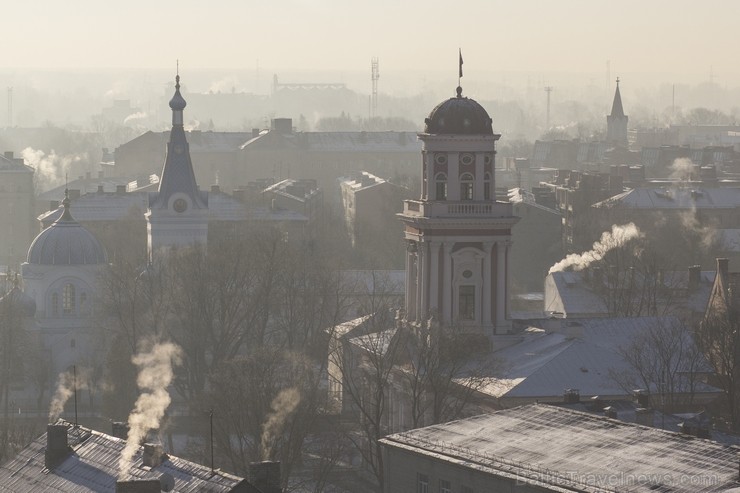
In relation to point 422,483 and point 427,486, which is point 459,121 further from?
point 427,486

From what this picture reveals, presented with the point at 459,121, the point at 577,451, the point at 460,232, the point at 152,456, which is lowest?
the point at 577,451

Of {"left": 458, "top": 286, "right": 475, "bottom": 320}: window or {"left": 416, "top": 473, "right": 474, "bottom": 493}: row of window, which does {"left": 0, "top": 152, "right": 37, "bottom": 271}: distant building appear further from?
{"left": 416, "top": 473, "right": 474, "bottom": 493}: row of window

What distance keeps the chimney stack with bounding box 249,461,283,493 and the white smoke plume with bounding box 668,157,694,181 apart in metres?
123

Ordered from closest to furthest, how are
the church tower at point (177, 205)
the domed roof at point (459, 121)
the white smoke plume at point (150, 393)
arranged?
the white smoke plume at point (150, 393) → the domed roof at point (459, 121) → the church tower at point (177, 205)

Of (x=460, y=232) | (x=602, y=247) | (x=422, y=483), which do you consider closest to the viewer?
(x=422, y=483)

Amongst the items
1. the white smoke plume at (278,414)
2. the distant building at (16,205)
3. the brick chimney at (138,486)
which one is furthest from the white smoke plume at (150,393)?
the distant building at (16,205)

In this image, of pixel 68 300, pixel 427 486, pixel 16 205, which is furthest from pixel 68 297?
pixel 16 205

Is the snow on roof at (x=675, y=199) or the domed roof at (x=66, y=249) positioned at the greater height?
the domed roof at (x=66, y=249)

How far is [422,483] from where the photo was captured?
4978 centimetres

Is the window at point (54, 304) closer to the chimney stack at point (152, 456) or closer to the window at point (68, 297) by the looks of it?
the window at point (68, 297)

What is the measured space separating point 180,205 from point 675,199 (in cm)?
3684

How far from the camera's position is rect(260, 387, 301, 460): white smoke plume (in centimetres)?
5836

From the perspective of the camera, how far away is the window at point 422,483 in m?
49.6

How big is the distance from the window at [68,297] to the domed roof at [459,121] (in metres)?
22.6
